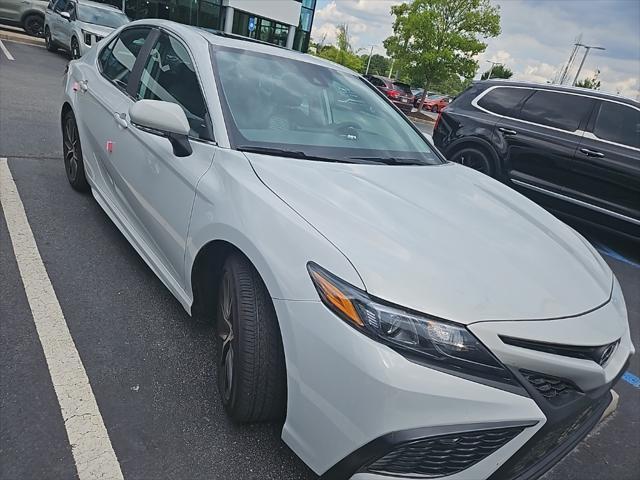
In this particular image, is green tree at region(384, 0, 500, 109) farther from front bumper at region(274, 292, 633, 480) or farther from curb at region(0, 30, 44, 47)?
front bumper at region(274, 292, 633, 480)

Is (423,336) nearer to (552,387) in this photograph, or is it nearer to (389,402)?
(389,402)

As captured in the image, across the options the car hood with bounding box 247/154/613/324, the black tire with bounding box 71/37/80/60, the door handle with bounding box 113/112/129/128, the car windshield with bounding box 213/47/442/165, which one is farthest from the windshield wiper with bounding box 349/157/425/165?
the black tire with bounding box 71/37/80/60

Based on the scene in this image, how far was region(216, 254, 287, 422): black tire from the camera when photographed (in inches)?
67.3

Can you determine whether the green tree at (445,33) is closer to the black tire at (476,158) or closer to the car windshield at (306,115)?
the black tire at (476,158)

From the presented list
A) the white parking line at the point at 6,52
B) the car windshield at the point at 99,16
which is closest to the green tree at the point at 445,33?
the car windshield at the point at 99,16

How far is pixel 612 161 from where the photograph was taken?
5.05 metres

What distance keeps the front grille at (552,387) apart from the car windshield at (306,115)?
1.32 meters

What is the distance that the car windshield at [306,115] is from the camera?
89.5 inches

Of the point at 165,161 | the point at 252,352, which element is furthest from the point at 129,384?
the point at 165,161

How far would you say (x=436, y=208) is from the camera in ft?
6.63

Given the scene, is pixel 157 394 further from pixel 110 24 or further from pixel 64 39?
pixel 64 39

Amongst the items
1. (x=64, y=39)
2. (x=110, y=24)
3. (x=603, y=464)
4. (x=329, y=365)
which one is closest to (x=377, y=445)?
(x=329, y=365)

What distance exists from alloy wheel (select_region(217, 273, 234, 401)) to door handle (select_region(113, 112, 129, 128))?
136 centimetres

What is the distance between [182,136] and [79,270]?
1.26 metres
